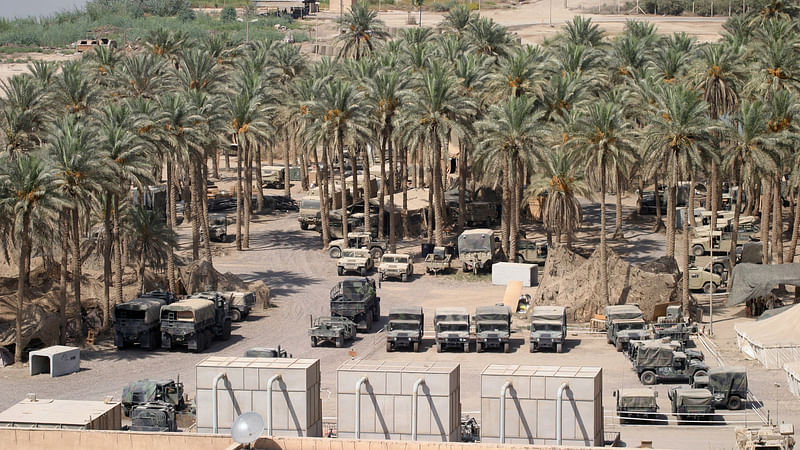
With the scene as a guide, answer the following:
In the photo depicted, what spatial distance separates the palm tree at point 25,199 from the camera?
60612 mm

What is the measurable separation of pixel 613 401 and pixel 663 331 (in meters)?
8.86

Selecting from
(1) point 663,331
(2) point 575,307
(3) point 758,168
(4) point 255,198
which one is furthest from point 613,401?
(4) point 255,198

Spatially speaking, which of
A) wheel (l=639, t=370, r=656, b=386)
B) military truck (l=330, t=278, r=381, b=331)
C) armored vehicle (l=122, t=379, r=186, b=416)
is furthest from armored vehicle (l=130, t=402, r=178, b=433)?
wheel (l=639, t=370, r=656, b=386)

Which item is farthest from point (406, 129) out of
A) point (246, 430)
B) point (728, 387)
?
point (246, 430)

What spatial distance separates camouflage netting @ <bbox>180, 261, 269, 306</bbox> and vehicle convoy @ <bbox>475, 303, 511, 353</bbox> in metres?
15.2

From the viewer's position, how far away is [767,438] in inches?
1810

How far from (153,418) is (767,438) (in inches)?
889

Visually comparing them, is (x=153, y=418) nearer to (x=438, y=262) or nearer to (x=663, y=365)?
(x=663, y=365)

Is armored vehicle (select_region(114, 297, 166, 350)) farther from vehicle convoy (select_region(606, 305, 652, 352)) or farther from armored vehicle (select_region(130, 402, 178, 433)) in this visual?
vehicle convoy (select_region(606, 305, 652, 352))

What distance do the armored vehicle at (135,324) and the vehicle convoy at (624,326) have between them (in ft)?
75.1

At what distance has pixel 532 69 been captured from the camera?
91.2m

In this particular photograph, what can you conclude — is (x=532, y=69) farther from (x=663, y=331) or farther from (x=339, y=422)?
(x=339, y=422)

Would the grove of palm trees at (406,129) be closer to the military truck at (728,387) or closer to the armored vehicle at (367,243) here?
the armored vehicle at (367,243)

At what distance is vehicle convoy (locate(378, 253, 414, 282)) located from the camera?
266ft
